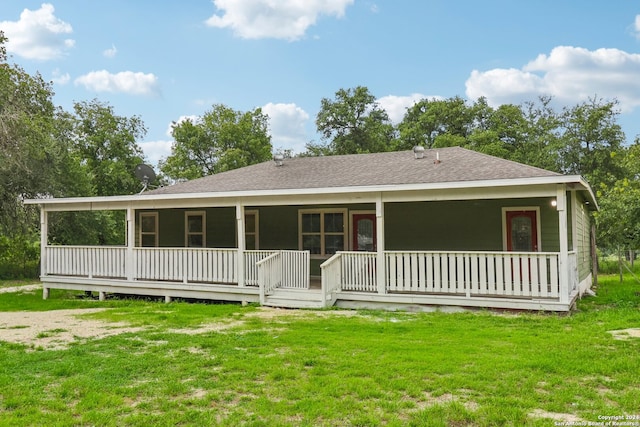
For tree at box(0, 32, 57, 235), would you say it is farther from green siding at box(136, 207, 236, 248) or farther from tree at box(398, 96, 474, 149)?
tree at box(398, 96, 474, 149)

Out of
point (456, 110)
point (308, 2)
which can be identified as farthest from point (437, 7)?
point (456, 110)

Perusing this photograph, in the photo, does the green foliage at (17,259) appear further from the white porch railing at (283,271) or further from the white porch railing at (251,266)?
the white porch railing at (283,271)

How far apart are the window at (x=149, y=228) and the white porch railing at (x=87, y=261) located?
2.17m

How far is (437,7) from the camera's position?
18.2 meters

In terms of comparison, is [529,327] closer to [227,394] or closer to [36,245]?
[227,394]

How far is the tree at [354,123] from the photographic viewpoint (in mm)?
31625

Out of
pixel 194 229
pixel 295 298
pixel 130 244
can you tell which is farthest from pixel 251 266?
pixel 194 229

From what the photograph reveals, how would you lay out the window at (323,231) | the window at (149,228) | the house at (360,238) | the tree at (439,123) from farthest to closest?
1. the tree at (439,123)
2. the window at (149,228)
3. the window at (323,231)
4. the house at (360,238)

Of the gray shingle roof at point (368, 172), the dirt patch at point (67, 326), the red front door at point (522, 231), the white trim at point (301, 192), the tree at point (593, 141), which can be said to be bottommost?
the dirt patch at point (67, 326)

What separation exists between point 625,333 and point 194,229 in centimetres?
1104

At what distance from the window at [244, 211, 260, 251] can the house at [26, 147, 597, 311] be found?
33 mm

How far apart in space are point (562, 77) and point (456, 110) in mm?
6704

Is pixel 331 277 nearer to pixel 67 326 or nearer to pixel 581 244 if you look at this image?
pixel 67 326

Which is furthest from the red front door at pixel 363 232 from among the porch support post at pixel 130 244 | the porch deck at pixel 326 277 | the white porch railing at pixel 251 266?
the porch support post at pixel 130 244
